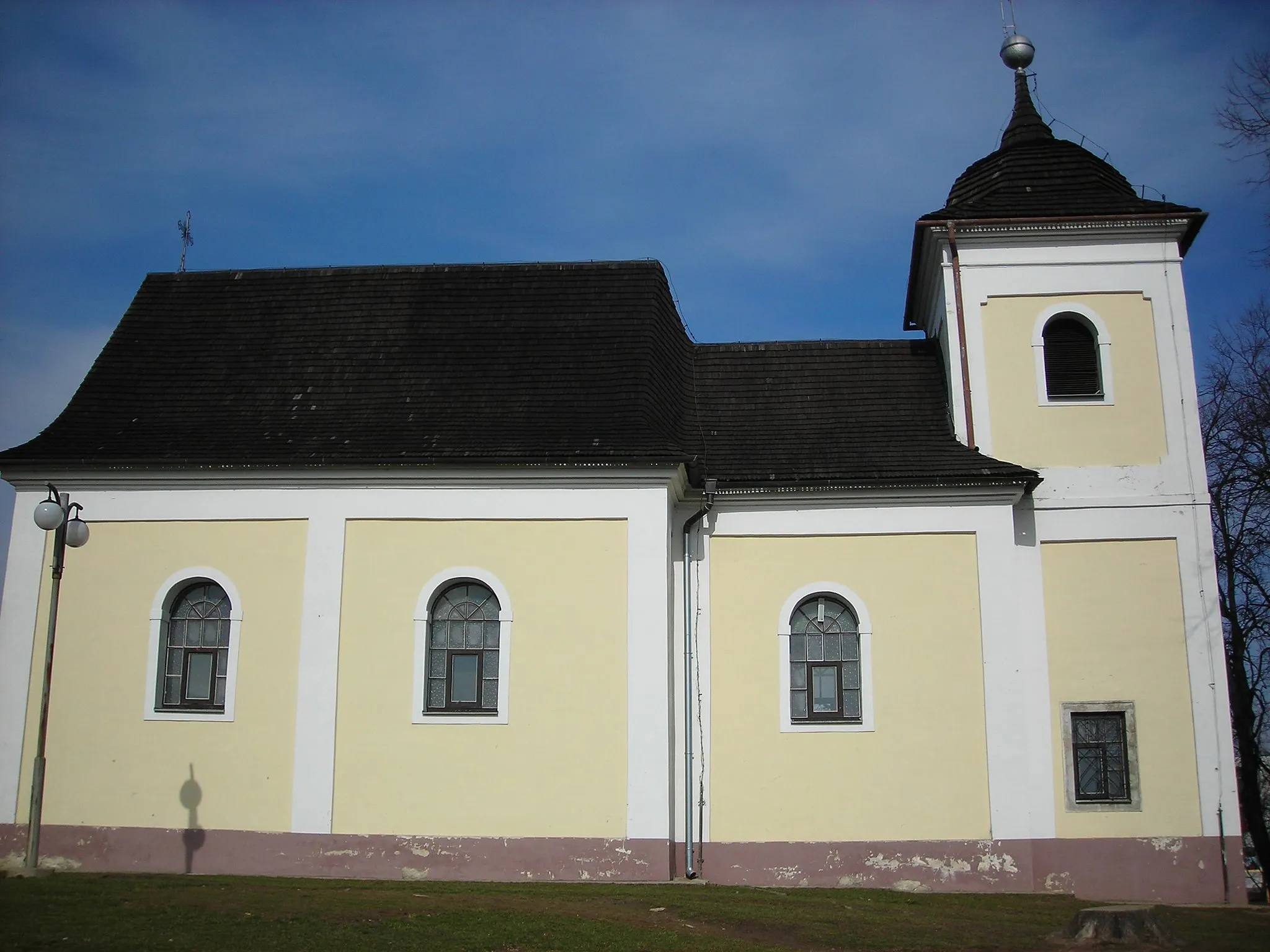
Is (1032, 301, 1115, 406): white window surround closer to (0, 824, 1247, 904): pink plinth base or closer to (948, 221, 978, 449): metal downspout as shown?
(948, 221, 978, 449): metal downspout

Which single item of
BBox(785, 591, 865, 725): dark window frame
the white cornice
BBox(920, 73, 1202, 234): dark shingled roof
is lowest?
BBox(785, 591, 865, 725): dark window frame

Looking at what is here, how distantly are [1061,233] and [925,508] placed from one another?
4.94 metres

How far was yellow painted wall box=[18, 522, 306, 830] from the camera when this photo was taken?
51.1ft

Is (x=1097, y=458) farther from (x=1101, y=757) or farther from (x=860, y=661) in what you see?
(x=860, y=661)

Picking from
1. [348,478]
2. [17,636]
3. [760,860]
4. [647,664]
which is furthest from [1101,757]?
[17,636]

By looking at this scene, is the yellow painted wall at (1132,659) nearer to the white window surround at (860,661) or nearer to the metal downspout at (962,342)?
the metal downspout at (962,342)

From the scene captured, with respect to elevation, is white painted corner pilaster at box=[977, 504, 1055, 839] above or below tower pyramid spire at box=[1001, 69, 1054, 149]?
below

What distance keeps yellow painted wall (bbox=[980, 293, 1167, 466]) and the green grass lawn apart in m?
6.31

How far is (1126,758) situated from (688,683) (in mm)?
6147

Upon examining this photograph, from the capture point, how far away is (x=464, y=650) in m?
15.9

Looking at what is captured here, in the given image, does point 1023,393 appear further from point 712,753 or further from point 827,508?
point 712,753

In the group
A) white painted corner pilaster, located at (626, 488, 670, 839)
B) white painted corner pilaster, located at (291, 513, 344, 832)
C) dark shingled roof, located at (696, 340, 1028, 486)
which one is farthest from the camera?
dark shingled roof, located at (696, 340, 1028, 486)

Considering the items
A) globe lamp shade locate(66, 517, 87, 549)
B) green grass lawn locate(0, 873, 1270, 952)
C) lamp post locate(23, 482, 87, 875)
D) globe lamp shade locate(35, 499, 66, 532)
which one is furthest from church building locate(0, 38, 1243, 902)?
globe lamp shade locate(35, 499, 66, 532)

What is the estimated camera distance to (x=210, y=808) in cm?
1551
